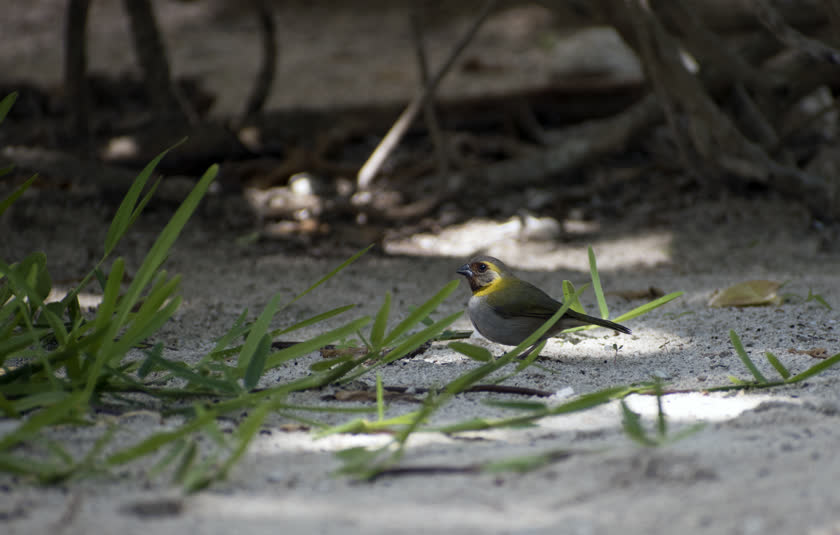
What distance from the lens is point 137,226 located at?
5188 mm

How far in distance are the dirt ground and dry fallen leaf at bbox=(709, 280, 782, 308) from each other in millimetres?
50

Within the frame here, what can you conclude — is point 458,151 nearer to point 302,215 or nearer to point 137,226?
point 302,215

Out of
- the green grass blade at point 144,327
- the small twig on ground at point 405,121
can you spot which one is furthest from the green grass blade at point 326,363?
the small twig on ground at point 405,121

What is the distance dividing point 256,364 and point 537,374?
93 centimetres

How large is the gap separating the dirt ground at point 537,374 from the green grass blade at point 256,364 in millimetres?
186

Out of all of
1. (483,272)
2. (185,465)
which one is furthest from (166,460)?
(483,272)

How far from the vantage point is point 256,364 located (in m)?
2.20

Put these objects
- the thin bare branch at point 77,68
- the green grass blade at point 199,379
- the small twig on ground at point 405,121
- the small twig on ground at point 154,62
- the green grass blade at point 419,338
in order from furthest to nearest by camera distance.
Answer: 1. the small twig on ground at point 154,62
2. the thin bare branch at point 77,68
3. the small twig on ground at point 405,121
4. the green grass blade at point 419,338
5. the green grass blade at point 199,379

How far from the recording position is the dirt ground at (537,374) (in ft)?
4.84

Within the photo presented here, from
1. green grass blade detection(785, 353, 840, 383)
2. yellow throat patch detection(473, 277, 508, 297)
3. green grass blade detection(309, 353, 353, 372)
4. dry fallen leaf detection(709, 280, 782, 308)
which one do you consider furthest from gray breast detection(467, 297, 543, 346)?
dry fallen leaf detection(709, 280, 782, 308)

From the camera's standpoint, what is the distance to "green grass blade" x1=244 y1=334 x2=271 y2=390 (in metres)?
2.17

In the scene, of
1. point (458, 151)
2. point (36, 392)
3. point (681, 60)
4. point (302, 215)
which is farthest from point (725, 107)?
point (36, 392)

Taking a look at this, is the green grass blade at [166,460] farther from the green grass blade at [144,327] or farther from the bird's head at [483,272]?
the bird's head at [483,272]

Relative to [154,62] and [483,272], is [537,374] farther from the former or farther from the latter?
[154,62]
